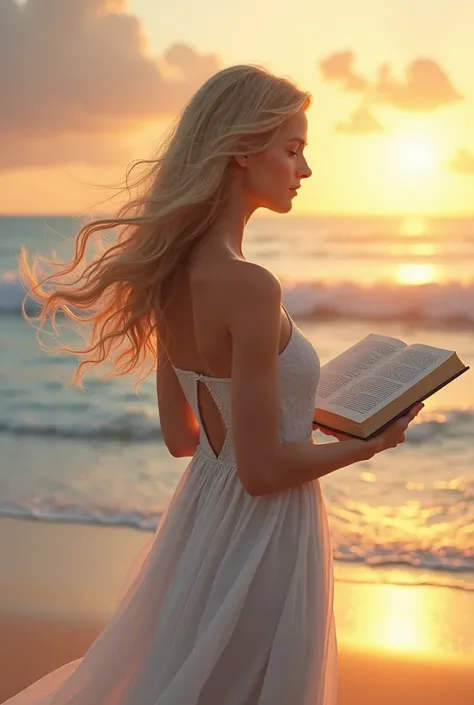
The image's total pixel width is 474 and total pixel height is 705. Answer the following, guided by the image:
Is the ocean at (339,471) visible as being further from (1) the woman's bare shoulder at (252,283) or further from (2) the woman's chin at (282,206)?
(1) the woman's bare shoulder at (252,283)

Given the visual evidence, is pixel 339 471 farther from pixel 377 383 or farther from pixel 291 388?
pixel 291 388

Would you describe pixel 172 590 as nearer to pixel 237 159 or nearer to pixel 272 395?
pixel 272 395

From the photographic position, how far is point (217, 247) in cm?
174

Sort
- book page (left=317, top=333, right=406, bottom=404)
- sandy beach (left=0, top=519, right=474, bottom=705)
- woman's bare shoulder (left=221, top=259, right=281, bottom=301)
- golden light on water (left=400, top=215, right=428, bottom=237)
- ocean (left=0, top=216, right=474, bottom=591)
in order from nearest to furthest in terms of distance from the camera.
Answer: woman's bare shoulder (left=221, top=259, right=281, bottom=301)
book page (left=317, top=333, right=406, bottom=404)
sandy beach (left=0, top=519, right=474, bottom=705)
ocean (left=0, top=216, right=474, bottom=591)
golden light on water (left=400, top=215, right=428, bottom=237)

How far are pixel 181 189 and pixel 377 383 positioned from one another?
1.90ft

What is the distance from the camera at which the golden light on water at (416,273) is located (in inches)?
580

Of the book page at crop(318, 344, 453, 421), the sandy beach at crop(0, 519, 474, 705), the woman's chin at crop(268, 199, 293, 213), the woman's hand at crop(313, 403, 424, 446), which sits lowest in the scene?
the sandy beach at crop(0, 519, 474, 705)

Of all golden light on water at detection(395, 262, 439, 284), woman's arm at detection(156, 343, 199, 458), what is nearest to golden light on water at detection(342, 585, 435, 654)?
woman's arm at detection(156, 343, 199, 458)

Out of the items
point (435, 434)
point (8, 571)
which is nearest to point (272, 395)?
point (8, 571)

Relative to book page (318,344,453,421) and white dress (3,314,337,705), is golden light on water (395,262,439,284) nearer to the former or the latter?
book page (318,344,453,421)

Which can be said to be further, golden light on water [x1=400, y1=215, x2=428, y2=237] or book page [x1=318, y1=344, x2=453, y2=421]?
golden light on water [x1=400, y1=215, x2=428, y2=237]

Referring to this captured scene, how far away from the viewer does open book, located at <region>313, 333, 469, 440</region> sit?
1.83 m

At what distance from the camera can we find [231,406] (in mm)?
1701

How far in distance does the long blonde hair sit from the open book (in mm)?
417
